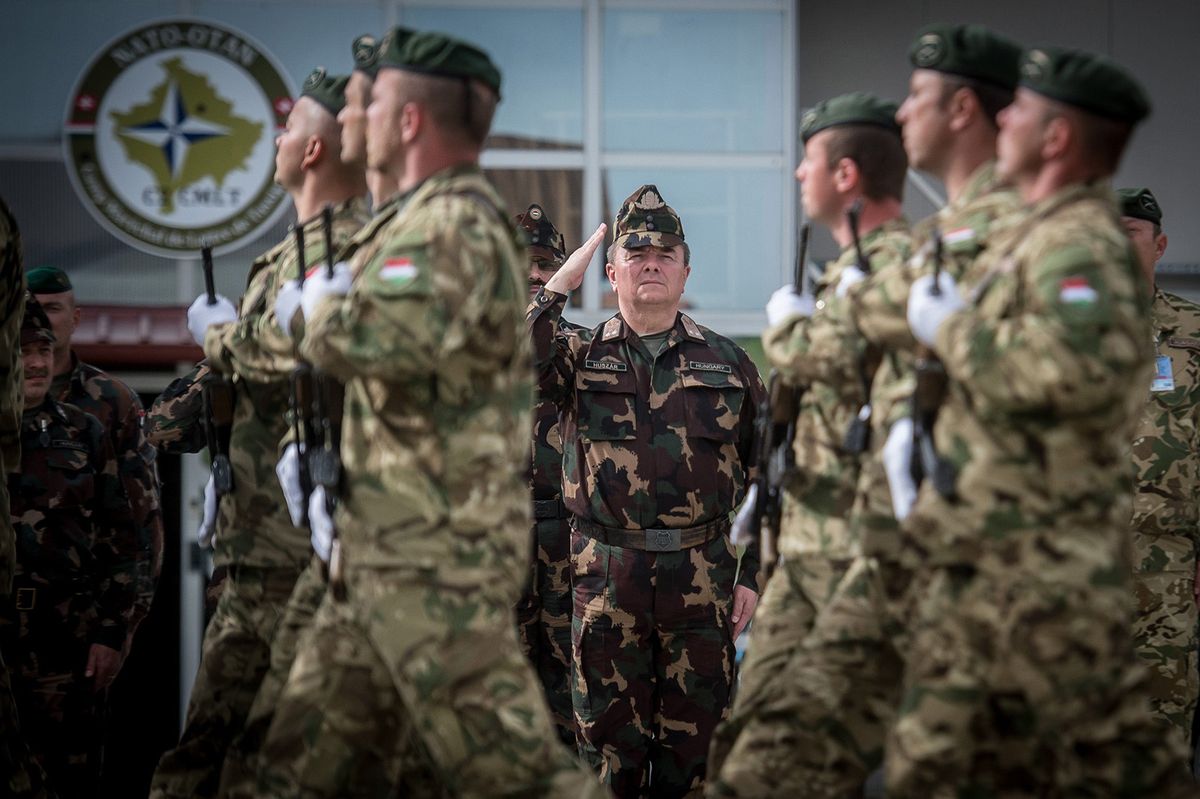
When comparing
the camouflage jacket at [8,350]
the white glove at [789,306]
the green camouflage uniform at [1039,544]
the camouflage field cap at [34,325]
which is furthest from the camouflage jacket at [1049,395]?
the camouflage field cap at [34,325]

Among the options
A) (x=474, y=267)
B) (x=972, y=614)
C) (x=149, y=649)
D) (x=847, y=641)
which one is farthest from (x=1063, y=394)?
(x=149, y=649)

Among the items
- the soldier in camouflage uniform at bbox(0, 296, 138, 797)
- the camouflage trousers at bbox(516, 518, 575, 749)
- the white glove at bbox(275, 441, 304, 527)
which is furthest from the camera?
the camouflage trousers at bbox(516, 518, 575, 749)

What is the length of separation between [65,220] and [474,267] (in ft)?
25.8

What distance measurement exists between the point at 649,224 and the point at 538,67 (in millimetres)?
4783

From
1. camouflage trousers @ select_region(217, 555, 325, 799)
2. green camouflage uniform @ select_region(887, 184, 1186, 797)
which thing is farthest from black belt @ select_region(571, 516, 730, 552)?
green camouflage uniform @ select_region(887, 184, 1186, 797)

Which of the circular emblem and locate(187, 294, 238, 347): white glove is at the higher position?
the circular emblem

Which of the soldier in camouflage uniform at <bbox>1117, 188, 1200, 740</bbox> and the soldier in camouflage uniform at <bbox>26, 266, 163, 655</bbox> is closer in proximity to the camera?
the soldier in camouflage uniform at <bbox>1117, 188, 1200, 740</bbox>

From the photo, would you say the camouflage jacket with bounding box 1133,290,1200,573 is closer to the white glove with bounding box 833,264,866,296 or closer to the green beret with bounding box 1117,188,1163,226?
the green beret with bounding box 1117,188,1163,226

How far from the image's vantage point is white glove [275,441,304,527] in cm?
458

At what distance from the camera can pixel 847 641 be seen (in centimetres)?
442

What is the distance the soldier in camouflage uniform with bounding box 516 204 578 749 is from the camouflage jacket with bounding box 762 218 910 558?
9.21ft

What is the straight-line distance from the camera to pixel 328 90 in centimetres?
536

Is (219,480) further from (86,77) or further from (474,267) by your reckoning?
(86,77)

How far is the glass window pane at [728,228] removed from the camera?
1151cm
